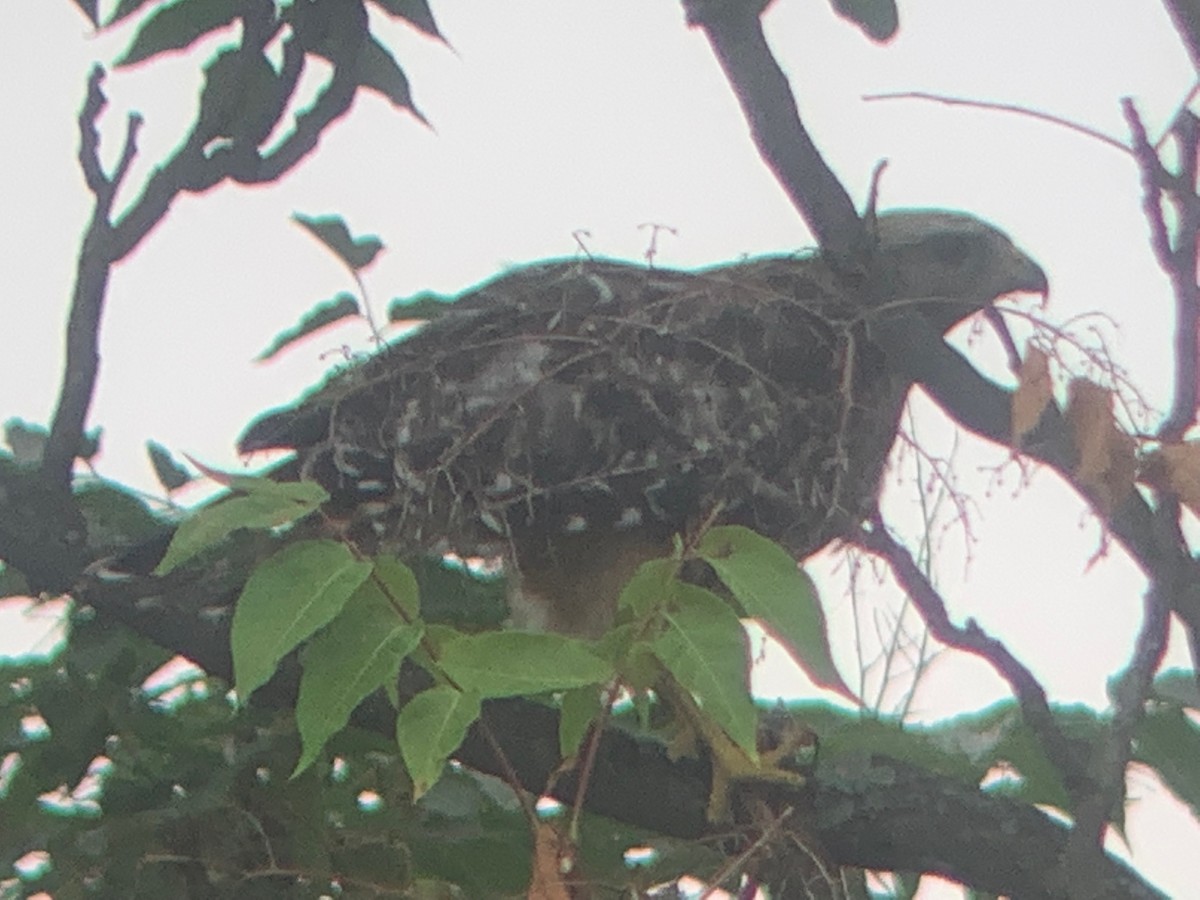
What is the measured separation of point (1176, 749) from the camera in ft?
4.11

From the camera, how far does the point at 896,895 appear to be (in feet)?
4.59

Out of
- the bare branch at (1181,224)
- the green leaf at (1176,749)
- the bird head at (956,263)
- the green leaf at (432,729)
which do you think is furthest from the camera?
the bird head at (956,263)

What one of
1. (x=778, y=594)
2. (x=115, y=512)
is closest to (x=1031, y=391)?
(x=778, y=594)

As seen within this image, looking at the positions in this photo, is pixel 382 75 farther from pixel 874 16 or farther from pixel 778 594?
pixel 778 594

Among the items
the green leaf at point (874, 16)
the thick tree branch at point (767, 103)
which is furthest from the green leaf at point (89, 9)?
the green leaf at point (874, 16)

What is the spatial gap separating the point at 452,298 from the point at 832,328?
0.34m

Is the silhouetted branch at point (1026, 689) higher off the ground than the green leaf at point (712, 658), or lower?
higher

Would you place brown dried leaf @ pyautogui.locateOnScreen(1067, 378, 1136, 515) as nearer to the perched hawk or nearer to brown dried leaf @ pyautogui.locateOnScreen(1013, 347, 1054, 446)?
brown dried leaf @ pyautogui.locateOnScreen(1013, 347, 1054, 446)

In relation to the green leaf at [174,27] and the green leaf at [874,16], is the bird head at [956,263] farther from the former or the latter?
the green leaf at [174,27]

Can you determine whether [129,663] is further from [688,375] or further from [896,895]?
[896,895]

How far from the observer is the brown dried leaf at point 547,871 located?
2.56 feet

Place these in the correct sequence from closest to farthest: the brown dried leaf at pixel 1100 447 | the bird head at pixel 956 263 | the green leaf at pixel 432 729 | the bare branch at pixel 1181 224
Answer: the green leaf at pixel 432 729 < the bare branch at pixel 1181 224 < the brown dried leaf at pixel 1100 447 < the bird head at pixel 956 263

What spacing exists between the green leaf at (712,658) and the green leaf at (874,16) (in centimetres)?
66

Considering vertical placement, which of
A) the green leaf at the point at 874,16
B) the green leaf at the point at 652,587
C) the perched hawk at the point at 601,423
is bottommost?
the green leaf at the point at 652,587
